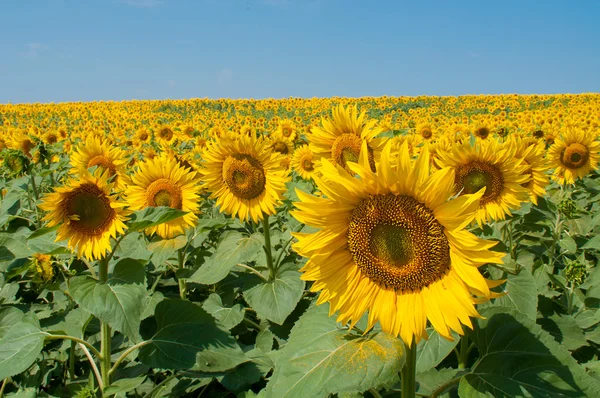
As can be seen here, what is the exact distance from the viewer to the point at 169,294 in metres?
4.10

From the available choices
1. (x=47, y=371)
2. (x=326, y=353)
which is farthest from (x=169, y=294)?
(x=326, y=353)

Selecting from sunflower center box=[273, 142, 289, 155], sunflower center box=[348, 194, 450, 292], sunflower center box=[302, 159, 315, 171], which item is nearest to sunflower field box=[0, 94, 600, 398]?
sunflower center box=[348, 194, 450, 292]

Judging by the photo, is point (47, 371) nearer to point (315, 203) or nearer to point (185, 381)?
point (185, 381)

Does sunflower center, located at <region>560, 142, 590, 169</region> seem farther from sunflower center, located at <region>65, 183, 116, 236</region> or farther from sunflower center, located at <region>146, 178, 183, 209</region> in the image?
sunflower center, located at <region>65, 183, 116, 236</region>

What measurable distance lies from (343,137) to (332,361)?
9.26 feet

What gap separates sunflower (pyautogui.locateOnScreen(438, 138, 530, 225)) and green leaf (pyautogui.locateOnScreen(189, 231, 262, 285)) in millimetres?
1436

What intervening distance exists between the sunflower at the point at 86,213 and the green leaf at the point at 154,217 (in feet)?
0.74

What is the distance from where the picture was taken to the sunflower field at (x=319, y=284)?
169 centimetres

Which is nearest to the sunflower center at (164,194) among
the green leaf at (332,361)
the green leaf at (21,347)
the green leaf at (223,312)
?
the green leaf at (223,312)

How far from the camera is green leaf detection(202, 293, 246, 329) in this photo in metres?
3.29

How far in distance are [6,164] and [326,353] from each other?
201 inches

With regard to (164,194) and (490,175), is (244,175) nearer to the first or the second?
(164,194)

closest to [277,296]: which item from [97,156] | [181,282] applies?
[181,282]

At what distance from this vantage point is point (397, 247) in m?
1.77
